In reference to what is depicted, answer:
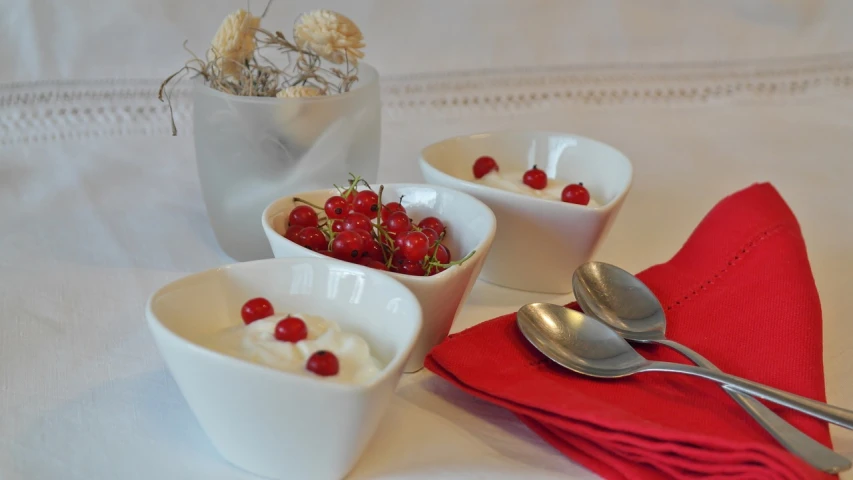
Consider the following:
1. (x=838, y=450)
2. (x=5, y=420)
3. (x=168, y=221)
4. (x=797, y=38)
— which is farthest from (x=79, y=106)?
(x=797, y=38)

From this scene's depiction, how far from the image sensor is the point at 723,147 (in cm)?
155

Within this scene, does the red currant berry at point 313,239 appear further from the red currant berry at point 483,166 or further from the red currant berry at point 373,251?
the red currant berry at point 483,166

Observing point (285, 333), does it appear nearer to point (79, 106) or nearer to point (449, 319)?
point (449, 319)

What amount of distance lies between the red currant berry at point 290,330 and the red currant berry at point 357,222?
7.9 inches

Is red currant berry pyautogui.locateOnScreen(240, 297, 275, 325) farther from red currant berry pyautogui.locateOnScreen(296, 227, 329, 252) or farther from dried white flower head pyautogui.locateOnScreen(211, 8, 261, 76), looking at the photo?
dried white flower head pyautogui.locateOnScreen(211, 8, 261, 76)

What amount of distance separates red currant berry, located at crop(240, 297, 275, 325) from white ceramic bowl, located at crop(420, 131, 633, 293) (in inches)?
13.7

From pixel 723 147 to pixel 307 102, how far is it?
929 mm

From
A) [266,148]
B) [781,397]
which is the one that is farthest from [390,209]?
[781,397]

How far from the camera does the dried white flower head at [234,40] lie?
967 mm

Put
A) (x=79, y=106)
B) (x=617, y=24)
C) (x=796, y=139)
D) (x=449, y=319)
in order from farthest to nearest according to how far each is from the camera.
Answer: (x=617, y=24), (x=796, y=139), (x=79, y=106), (x=449, y=319)

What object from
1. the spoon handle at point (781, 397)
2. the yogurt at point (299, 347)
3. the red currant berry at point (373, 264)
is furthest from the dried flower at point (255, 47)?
the spoon handle at point (781, 397)

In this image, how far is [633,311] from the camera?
860 millimetres

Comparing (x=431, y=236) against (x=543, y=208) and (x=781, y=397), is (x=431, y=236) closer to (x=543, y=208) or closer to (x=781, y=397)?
(x=543, y=208)

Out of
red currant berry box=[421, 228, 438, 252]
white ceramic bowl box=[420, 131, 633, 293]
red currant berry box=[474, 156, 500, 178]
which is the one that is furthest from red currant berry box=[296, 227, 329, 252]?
red currant berry box=[474, 156, 500, 178]
